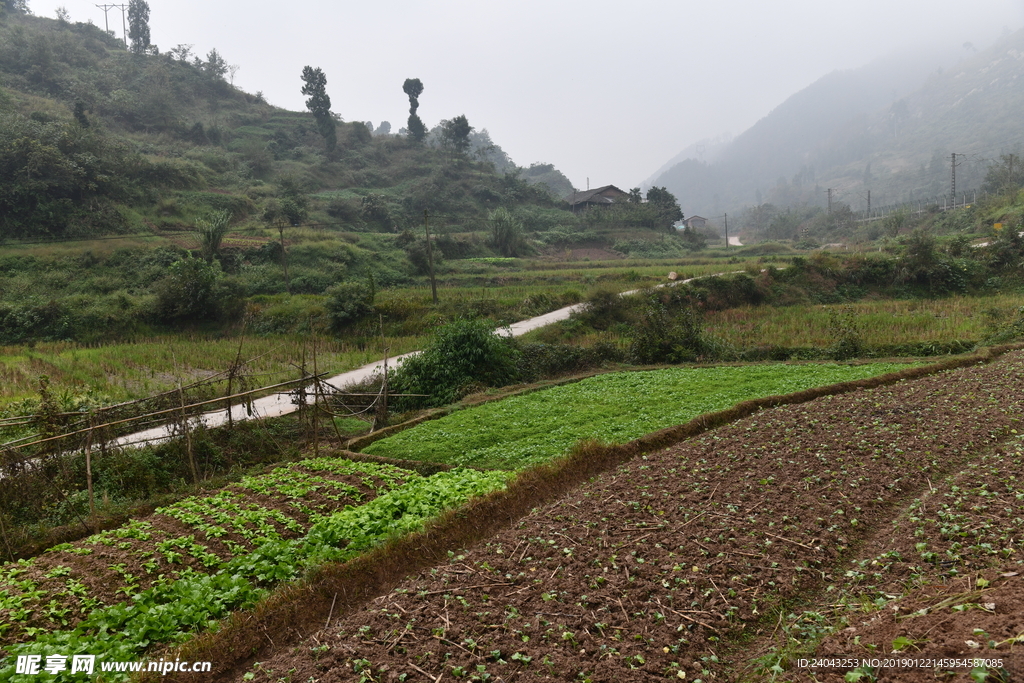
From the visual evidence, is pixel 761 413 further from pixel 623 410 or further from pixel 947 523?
pixel 947 523

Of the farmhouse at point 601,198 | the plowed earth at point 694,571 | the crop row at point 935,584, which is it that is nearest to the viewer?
the crop row at point 935,584

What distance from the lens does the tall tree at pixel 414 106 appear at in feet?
245

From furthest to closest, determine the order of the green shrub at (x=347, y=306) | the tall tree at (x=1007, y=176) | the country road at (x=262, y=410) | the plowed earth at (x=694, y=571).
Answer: the tall tree at (x=1007, y=176) < the green shrub at (x=347, y=306) < the country road at (x=262, y=410) < the plowed earth at (x=694, y=571)

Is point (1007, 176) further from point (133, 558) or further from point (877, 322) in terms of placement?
point (133, 558)

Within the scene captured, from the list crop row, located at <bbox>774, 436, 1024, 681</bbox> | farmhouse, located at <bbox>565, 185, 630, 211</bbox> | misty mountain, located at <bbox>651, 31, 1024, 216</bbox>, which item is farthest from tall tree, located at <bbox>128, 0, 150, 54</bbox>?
misty mountain, located at <bbox>651, 31, 1024, 216</bbox>

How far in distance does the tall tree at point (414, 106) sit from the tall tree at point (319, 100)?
1209 cm

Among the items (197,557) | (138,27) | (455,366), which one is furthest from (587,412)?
(138,27)

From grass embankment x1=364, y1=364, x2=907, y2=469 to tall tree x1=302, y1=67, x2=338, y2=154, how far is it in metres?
65.0

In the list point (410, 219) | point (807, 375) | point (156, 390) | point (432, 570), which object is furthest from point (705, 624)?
point (410, 219)

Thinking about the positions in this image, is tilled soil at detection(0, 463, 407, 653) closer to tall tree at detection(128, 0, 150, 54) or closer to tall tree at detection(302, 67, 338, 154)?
tall tree at detection(302, 67, 338, 154)

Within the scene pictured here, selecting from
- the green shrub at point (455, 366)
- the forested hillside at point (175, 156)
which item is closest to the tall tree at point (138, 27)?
the forested hillside at point (175, 156)

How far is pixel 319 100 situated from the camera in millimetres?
66438

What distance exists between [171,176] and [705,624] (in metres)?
49.7

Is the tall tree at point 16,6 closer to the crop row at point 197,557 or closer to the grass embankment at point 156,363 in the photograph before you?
the grass embankment at point 156,363
